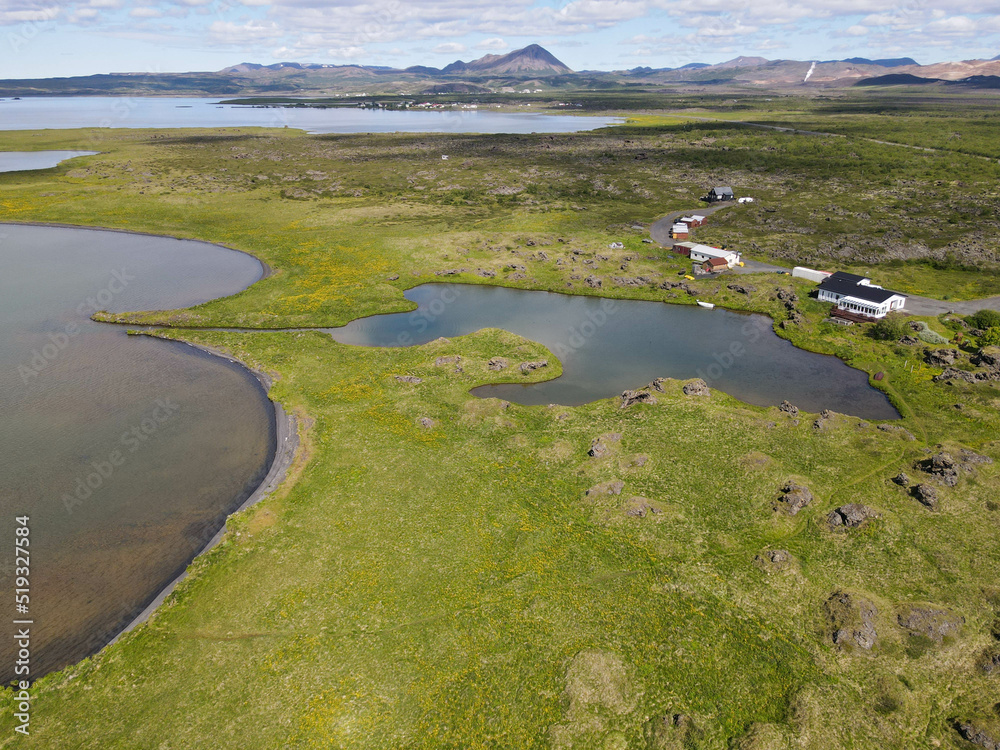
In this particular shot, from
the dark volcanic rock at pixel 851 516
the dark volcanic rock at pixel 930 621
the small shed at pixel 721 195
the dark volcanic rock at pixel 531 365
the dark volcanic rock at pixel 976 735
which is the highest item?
the small shed at pixel 721 195

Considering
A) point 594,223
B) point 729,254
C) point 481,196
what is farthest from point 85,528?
point 481,196

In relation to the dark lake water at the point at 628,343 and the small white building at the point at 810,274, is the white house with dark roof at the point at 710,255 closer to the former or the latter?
the small white building at the point at 810,274

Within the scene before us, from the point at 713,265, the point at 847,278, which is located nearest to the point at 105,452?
the point at 713,265

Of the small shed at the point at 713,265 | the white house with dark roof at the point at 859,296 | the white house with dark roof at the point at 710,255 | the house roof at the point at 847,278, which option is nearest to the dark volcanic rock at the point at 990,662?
the white house with dark roof at the point at 859,296

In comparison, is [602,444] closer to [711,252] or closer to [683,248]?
[711,252]

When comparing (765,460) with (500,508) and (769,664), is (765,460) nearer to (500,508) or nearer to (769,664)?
(769,664)

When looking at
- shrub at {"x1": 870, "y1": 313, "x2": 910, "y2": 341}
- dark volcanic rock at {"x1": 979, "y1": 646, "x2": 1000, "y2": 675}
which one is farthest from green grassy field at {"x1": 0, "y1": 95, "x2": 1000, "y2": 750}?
shrub at {"x1": 870, "y1": 313, "x2": 910, "y2": 341}
